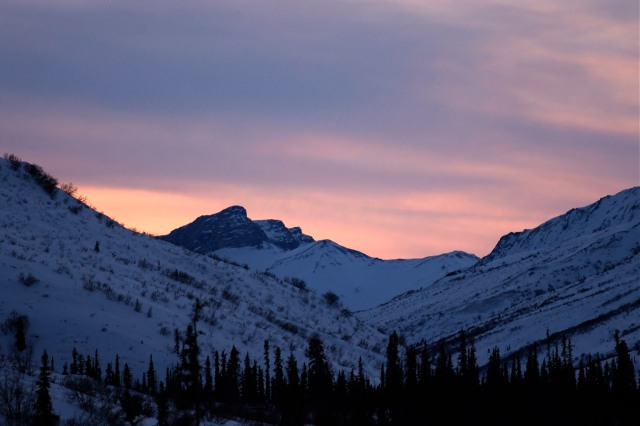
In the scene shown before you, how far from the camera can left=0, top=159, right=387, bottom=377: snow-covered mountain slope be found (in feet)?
200

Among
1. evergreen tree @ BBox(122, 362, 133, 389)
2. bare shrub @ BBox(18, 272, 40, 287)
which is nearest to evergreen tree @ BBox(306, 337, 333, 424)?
evergreen tree @ BBox(122, 362, 133, 389)

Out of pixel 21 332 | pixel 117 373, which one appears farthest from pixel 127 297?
pixel 117 373

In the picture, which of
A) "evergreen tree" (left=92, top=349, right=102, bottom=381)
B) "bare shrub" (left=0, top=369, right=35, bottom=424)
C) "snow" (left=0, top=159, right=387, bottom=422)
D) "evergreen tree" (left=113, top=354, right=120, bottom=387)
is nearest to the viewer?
"bare shrub" (left=0, top=369, right=35, bottom=424)

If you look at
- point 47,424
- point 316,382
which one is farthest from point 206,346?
point 47,424

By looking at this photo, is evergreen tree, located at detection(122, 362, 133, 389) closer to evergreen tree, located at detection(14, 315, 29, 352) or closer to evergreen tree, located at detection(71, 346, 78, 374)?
evergreen tree, located at detection(71, 346, 78, 374)

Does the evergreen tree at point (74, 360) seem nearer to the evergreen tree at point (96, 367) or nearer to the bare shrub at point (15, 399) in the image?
the evergreen tree at point (96, 367)

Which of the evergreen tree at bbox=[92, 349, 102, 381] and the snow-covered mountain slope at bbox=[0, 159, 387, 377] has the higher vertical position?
the snow-covered mountain slope at bbox=[0, 159, 387, 377]

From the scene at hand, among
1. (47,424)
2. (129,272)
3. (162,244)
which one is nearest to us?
(47,424)

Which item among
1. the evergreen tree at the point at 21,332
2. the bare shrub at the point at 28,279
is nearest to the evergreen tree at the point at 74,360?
the evergreen tree at the point at 21,332

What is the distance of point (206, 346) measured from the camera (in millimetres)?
72438

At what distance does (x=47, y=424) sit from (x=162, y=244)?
9371 cm

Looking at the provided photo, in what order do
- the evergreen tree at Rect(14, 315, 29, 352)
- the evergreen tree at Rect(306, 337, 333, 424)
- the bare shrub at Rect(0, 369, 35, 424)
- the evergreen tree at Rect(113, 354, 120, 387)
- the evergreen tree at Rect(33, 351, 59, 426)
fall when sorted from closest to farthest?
the evergreen tree at Rect(33, 351, 59, 426)
the bare shrub at Rect(0, 369, 35, 424)
the evergreen tree at Rect(113, 354, 120, 387)
the evergreen tree at Rect(14, 315, 29, 352)
the evergreen tree at Rect(306, 337, 333, 424)

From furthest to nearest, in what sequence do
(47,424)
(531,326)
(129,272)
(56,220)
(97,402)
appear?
(531,326) < (56,220) < (129,272) < (97,402) < (47,424)

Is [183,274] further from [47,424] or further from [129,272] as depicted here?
[47,424]
